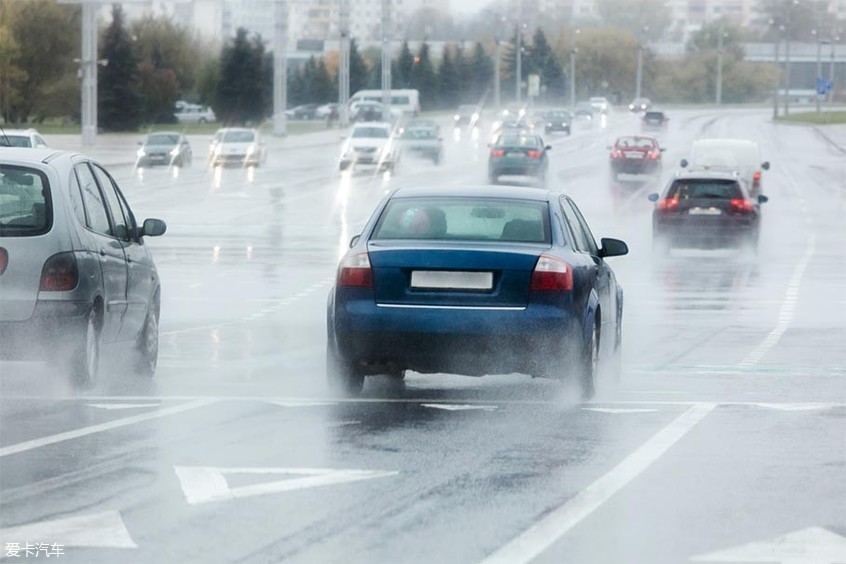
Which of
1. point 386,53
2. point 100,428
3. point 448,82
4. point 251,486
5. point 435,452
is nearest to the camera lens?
point 251,486

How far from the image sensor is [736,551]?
718cm

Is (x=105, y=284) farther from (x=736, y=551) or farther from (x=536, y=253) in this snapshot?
(x=736, y=551)

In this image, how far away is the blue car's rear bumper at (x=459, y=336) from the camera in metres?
11.8

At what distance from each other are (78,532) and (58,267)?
474cm

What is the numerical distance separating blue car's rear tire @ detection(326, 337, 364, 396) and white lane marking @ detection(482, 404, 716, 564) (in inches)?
85.6

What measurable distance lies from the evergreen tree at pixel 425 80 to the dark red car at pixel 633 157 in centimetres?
9252

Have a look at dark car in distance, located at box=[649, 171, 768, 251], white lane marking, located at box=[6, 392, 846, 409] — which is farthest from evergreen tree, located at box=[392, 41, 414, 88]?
white lane marking, located at box=[6, 392, 846, 409]

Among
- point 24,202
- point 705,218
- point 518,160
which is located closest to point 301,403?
point 24,202

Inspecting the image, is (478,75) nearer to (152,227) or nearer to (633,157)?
(633,157)

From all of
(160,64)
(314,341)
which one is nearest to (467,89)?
(160,64)

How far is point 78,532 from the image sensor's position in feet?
24.5

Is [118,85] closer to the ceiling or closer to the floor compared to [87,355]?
closer to the floor

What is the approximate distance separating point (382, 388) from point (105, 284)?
1934mm

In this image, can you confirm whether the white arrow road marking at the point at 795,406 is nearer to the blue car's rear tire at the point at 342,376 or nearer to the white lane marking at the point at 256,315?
the blue car's rear tire at the point at 342,376
